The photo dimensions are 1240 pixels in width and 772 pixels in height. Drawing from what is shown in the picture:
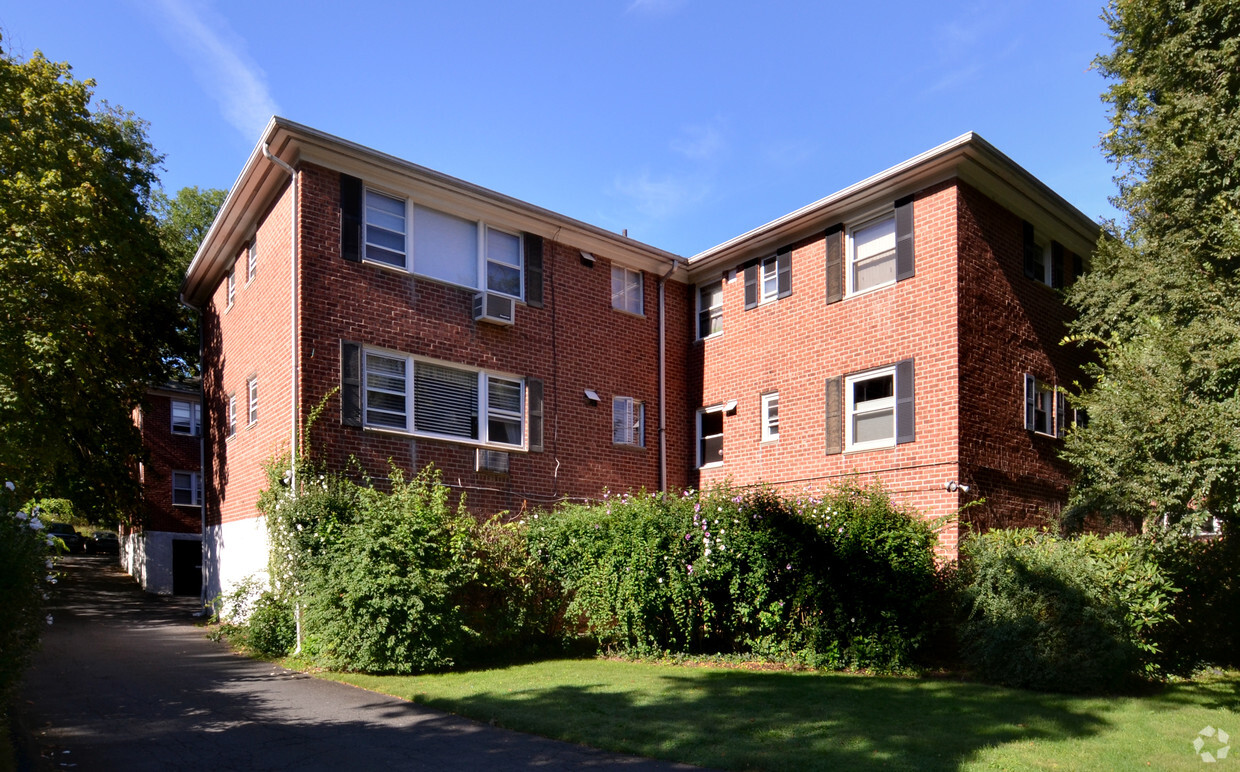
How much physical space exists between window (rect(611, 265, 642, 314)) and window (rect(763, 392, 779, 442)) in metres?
3.56

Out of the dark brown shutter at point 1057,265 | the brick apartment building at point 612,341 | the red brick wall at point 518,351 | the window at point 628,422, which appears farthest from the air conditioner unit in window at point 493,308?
the dark brown shutter at point 1057,265

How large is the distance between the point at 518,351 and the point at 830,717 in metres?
9.59

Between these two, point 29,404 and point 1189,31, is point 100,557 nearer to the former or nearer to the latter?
point 29,404

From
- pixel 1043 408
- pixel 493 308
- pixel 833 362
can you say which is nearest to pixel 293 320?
pixel 493 308

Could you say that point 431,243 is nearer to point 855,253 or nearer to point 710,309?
point 710,309

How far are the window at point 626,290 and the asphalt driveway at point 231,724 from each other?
9.86m

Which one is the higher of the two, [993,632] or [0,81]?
[0,81]

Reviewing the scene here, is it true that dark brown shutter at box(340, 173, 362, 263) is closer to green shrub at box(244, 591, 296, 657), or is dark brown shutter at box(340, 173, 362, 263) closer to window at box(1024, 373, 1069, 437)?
green shrub at box(244, 591, 296, 657)

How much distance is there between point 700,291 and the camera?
764 inches

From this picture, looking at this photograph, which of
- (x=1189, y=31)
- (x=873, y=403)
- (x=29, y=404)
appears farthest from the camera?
(x=29, y=404)

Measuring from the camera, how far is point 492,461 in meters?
15.5

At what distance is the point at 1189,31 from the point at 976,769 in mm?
10245

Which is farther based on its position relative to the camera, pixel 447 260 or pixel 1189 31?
pixel 447 260

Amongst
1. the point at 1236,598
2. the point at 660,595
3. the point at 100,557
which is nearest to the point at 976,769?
the point at 660,595
